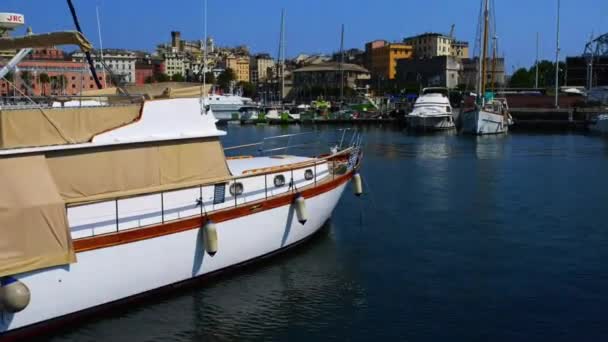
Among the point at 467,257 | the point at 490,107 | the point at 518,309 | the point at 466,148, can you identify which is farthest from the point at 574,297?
the point at 490,107

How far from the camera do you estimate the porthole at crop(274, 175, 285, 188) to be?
17.2 metres

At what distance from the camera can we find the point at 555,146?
55375 mm

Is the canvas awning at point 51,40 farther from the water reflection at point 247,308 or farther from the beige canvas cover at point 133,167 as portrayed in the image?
the water reflection at point 247,308

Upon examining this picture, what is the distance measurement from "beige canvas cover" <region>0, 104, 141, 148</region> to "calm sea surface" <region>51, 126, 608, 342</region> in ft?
12.3

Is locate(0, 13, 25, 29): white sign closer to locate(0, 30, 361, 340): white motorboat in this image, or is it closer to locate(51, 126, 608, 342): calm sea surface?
locate(0, 30, 361, 340): white motorboat

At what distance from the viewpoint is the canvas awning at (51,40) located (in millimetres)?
13230

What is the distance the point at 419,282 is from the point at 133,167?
24.0 feet

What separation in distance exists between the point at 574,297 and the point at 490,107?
63.1 meters

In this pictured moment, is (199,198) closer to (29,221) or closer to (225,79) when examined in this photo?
(29,221)

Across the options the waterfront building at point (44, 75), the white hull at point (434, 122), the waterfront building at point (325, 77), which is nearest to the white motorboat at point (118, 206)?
the waterfront building at point (44, 75)

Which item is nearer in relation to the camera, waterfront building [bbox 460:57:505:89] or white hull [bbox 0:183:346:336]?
white hull [bbox 0:183:346:336]

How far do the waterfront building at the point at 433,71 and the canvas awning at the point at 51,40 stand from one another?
15462 centimetres

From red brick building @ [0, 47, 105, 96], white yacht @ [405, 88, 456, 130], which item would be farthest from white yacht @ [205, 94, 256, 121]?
red brick building @ [0, 47, 105, 96]

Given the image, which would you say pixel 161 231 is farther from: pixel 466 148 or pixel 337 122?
pixel 337 122
